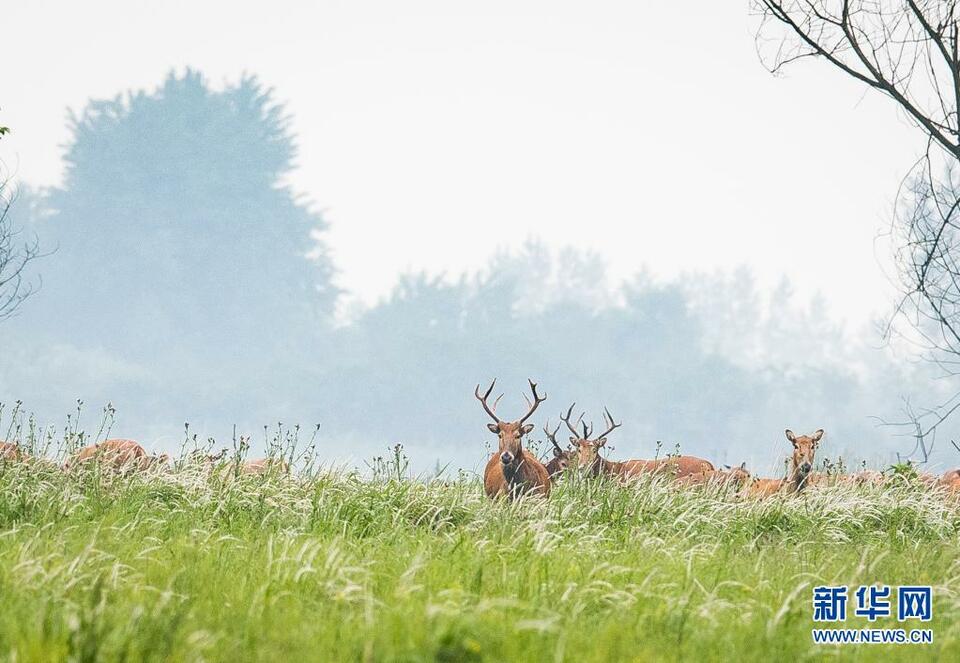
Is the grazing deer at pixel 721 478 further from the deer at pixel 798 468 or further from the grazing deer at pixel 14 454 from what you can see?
the grazing deer at pixel 14 454

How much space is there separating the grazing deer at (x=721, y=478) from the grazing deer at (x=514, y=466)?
2.09 meters

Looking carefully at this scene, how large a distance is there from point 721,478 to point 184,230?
35.5 metres

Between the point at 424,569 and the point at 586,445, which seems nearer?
the point at 424,569

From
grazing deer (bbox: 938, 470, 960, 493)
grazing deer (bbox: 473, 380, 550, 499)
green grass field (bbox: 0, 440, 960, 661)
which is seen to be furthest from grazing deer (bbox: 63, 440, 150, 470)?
grazing deer (bbox: 938, 470, 960, 493)

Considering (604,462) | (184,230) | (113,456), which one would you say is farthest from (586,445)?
(184,230)

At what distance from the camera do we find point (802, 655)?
4.85 meters

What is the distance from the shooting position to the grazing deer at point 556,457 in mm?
12375

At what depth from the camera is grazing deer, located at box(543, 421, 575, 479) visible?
1238cm

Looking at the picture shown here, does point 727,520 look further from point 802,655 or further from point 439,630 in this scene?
point 439,630

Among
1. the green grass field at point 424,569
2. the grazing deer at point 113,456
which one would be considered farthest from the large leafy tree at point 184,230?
the green grass field at point 424,569

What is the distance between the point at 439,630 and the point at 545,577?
1.85 m

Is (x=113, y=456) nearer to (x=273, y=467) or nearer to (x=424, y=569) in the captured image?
(x=273, y=467)

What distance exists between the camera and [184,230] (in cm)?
4400

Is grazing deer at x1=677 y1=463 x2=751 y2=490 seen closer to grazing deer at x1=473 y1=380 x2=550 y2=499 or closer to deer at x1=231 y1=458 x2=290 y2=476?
grazing deer at x1=473 y1=380 x2=550 y2=499
